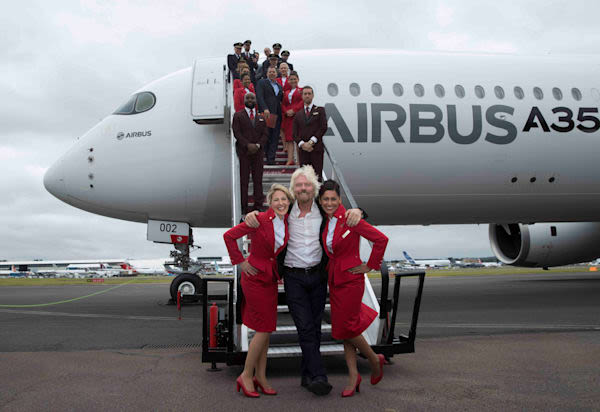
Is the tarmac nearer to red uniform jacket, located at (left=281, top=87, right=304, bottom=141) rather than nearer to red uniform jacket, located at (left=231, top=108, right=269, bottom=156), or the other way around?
red uniform jacket, located at (left=231, top=108, right=269, bottom=156)

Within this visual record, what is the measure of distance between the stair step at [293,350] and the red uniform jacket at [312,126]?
3295 mm

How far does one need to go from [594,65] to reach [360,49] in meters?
4.98

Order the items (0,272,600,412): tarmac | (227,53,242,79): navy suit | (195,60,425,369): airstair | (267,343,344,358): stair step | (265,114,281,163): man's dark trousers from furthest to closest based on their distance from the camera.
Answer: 1. (227,53,242,79): navy suit
2. (265,114,281,163): man's dark trousers
3. (267,343,344,358): stair step
4. (195,60,425,369): airstair
5. (0,272,600,412): tarmac

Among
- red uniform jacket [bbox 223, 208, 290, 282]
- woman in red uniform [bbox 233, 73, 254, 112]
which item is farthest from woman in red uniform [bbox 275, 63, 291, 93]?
red uniform jacket [bbox 223, 208, 290, 282]

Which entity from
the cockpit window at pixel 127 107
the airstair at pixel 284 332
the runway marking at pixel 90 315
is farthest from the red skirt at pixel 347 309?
the cockpit window at pixel 127 107

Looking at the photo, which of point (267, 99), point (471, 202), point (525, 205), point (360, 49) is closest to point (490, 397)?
point (267, 99)

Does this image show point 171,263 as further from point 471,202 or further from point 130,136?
point 471,202

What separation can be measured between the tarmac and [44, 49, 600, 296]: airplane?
2536 mm

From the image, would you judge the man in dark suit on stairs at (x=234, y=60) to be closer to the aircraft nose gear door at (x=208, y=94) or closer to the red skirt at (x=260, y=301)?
the aircraft nose gear door at (x=208, y=94)

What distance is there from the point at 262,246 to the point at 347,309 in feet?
2.55

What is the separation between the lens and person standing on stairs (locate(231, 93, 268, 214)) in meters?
6.59

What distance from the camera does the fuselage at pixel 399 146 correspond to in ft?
28.2

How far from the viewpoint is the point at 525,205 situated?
31.3 feet

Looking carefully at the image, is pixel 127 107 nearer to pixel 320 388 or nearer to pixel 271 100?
pixel 271 100
